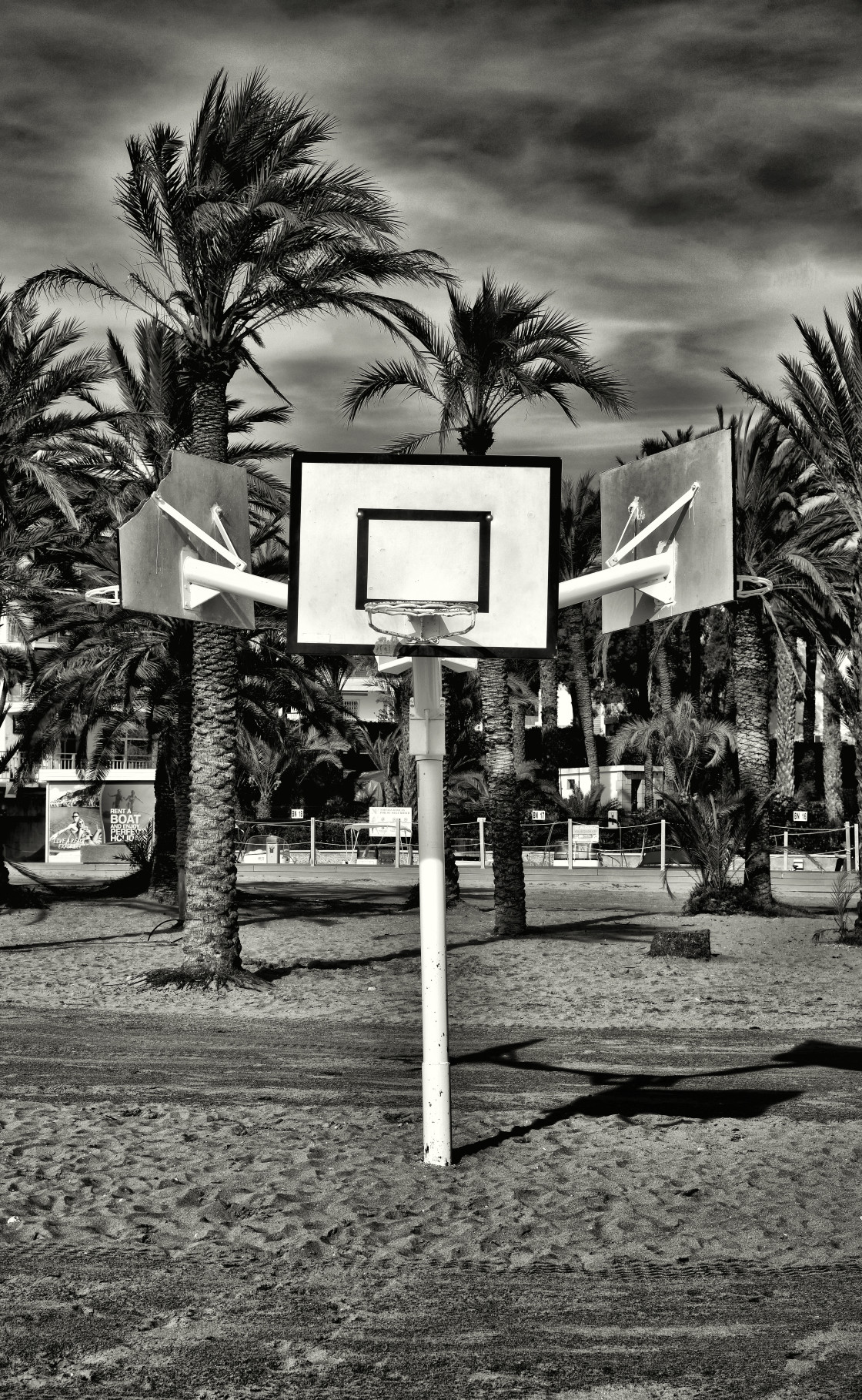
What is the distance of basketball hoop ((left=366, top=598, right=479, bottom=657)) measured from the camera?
6758 millimetres

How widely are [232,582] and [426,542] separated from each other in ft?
4.41

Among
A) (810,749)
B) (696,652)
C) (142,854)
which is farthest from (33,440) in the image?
(810,749)

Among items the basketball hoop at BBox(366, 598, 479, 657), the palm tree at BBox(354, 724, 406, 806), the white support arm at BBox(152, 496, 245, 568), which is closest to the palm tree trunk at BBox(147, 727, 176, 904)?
the white support arm at BBox(152, 496, 245, 568)

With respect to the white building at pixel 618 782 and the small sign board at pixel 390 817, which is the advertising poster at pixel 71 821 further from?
the white building at pixel 618 782

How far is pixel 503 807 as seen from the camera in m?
19.4

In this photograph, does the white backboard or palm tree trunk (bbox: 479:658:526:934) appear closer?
the white backboard

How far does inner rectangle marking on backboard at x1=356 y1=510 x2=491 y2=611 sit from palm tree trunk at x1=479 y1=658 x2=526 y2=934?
12.1 meters

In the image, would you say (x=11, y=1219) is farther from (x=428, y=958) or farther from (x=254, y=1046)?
(x=254, y=1046)

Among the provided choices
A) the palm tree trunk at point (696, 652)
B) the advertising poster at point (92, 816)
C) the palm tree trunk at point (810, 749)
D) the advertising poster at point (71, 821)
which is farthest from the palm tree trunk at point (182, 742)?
the palm tree trunk at point (810, 749)

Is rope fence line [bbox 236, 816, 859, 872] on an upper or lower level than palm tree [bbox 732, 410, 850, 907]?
lower

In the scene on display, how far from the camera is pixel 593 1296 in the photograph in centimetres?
519

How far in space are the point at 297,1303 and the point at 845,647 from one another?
2156 centimetres

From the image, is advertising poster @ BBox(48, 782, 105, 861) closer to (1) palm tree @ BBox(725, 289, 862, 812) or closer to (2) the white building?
(2) the white building

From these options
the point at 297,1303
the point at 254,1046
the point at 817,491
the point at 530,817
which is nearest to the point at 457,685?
the point at 530,817
